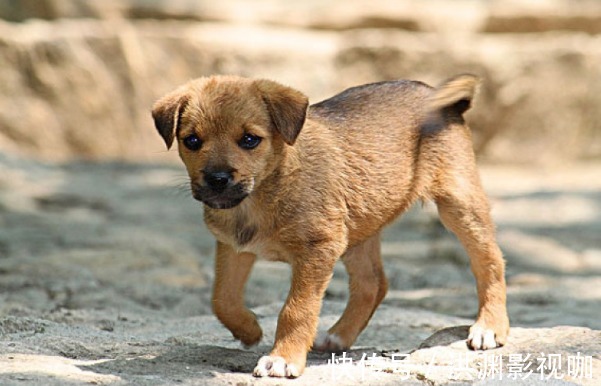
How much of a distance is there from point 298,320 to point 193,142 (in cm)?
102

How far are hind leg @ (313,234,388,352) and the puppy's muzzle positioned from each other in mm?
1366

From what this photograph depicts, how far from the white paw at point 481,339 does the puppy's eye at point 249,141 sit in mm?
1644

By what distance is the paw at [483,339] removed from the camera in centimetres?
566

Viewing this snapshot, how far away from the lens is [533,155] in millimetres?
14836

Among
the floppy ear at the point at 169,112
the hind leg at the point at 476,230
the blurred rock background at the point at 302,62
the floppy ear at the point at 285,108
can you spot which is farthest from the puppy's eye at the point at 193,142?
the blurred rock background at the point at 302,62

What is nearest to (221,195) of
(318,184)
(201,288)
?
(318,184)

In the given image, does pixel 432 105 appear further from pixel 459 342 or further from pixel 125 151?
pixel 125 151

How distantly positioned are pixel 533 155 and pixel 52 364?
11.0 m

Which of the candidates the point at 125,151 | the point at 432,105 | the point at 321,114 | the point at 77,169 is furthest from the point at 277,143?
the point at 125,151

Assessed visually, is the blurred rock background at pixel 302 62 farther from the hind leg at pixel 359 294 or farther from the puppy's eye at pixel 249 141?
the puppy's eye at pixel 249 141

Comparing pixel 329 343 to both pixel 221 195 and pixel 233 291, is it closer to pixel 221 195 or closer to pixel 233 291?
pixel 233 291

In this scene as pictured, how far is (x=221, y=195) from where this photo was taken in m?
4.98

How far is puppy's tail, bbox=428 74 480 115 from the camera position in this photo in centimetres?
629

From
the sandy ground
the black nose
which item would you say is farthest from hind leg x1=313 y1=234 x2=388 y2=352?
the black nose
